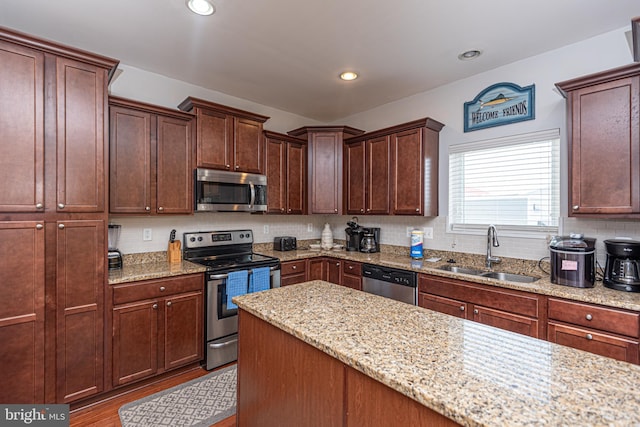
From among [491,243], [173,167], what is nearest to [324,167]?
[173,167]

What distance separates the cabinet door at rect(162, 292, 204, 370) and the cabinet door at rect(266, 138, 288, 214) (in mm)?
1374

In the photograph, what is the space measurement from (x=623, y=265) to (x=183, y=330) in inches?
131

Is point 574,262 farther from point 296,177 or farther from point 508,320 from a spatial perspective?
point 296,177

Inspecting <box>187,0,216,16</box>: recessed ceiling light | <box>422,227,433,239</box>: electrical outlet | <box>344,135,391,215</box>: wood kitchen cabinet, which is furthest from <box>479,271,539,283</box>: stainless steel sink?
<box>187,0,216,16</box>: recessed ceiling light

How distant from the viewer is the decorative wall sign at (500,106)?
9.30 ft

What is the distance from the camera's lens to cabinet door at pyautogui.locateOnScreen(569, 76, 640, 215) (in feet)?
6.82

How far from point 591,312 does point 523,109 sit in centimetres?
179

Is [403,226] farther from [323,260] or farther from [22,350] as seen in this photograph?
[22,350]

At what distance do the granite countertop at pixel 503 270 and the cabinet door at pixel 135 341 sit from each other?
136 centimetres

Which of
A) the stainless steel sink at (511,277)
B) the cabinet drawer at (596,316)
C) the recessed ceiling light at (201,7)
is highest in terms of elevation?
the recessed ceiling light at (201,7)

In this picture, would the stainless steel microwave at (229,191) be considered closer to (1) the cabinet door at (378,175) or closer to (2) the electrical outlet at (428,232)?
(1) the cabinet door at (378,175)

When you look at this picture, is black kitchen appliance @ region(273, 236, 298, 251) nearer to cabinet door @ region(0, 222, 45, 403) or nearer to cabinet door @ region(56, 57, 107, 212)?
cabinet door @ region(56, 57, 107, 212)

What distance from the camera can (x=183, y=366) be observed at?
2785 mm

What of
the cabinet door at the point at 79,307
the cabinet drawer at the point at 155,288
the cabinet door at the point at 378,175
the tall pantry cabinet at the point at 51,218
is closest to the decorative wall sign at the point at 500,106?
the cabinet door at the point at 378,175
